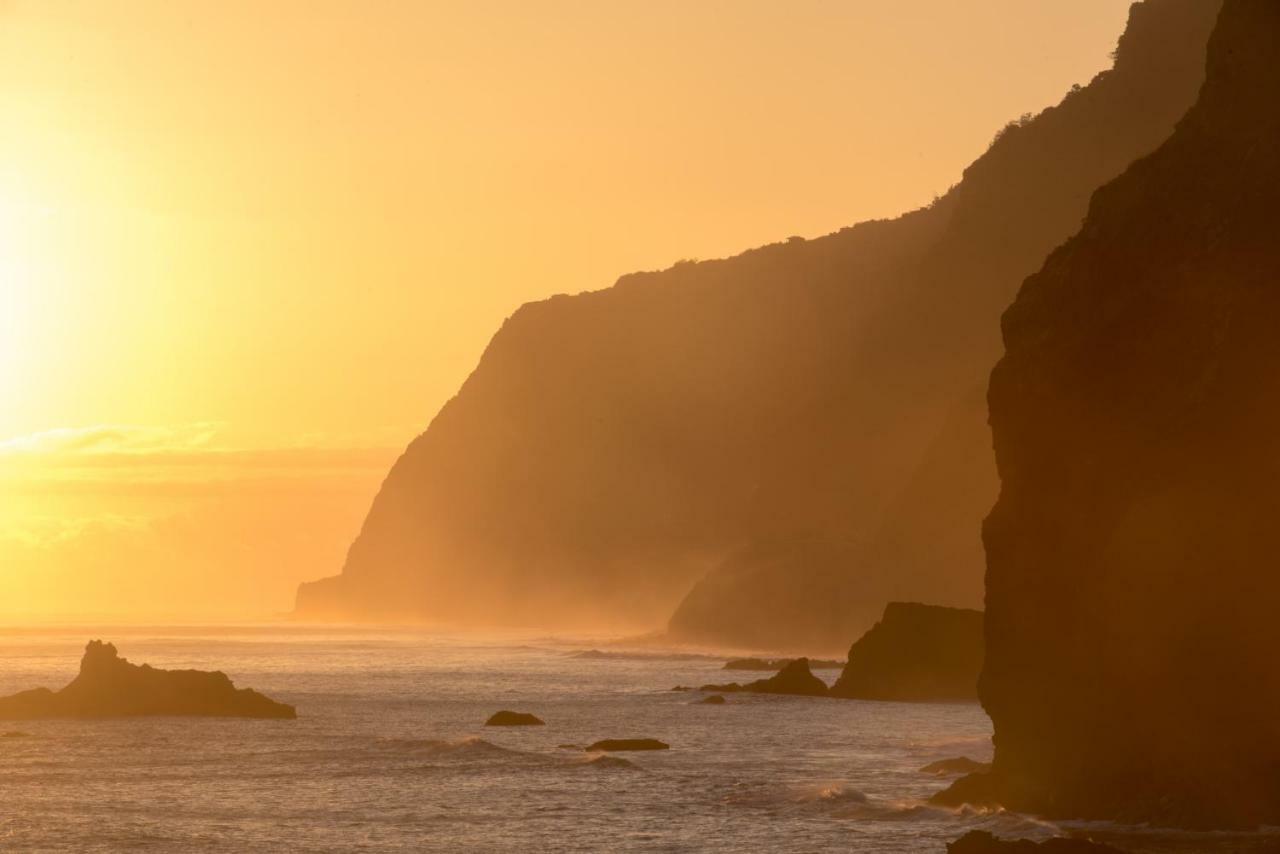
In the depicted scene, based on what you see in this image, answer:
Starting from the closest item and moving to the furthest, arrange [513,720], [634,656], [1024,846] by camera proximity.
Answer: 1. [1024,846]
2. [513,720]
3. [634,656]

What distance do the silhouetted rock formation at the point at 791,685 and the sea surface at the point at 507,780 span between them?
2905 mm

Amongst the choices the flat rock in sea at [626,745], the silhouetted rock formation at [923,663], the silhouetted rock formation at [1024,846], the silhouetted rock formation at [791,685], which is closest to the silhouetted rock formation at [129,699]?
the flat rock in sea at [626,745]

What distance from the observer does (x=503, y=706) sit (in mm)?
101312

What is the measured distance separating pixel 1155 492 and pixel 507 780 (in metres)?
27.1

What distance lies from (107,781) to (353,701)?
156 feet

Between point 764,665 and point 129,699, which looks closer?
point 129,699

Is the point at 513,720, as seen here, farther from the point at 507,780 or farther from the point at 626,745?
the point at 507,780

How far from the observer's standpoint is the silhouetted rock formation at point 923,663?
330 ft

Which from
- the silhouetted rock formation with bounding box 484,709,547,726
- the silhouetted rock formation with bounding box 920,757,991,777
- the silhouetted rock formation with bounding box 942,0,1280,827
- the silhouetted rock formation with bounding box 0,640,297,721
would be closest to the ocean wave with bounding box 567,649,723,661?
the silhouetted rock formation with bounding box 0,640,297,721

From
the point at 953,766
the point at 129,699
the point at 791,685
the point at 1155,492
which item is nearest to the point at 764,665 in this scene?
the point at 791,685

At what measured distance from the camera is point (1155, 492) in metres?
38.9

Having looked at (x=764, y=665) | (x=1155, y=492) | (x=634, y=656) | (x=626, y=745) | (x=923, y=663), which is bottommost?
(x=626, y=745)

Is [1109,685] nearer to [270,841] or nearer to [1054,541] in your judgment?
[1054,541]

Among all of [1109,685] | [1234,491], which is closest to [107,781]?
[1109,685]
